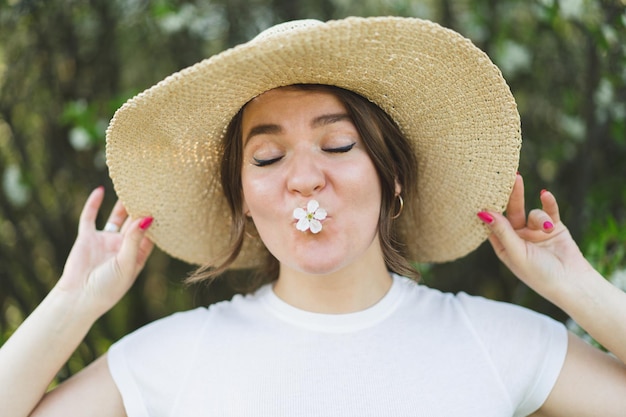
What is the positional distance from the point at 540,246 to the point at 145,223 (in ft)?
3.81

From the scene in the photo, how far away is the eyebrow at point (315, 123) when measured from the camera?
1684mm

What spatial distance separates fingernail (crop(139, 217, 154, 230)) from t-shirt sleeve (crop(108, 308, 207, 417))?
297 mm

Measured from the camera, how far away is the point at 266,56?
152 centimetres

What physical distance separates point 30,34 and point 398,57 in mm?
2038

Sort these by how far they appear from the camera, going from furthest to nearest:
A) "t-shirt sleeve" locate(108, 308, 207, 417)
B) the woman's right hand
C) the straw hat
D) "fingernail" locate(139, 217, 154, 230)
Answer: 1. "fingernail" locate(139, 217, 154, 230)
2. the woman's right hand
3. "t-shirt sleeve" locate(108, 308, 207, 417)
4. the straw hat

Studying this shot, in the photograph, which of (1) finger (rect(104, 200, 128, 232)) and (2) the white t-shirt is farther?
(1) finger (rect(104, 200, 128, 232))

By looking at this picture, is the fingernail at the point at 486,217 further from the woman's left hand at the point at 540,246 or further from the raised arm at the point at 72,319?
the raised arm at the point at 72,319

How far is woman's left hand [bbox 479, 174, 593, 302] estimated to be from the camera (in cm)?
182

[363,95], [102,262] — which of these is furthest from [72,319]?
[363,95]

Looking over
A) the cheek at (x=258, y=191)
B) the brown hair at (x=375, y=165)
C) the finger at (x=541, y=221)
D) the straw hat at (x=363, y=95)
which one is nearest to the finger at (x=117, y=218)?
the straw hat at (x=363, y=95)

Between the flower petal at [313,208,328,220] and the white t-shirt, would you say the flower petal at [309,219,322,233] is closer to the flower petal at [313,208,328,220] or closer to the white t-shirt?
the flower petal at [313,208,328,220]

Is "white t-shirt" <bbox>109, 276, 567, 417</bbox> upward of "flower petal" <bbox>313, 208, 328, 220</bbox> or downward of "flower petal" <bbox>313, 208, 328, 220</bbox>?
downward

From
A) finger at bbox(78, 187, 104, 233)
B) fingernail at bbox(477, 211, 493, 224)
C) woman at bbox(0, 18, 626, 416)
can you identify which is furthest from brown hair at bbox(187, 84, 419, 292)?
finger at bbox(78, 187, 104, 233)

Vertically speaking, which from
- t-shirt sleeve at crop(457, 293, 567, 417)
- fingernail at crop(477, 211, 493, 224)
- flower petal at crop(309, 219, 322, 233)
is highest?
flower petal at crop(309, 219, 322, 233)
